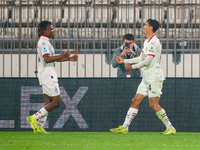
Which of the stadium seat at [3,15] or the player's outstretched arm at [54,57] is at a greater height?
the stadium seat at [3,15]

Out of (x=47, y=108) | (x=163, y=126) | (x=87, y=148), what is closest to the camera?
(x=87, y=148)

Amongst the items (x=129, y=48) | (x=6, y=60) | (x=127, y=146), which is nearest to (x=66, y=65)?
(x=6, y=60)

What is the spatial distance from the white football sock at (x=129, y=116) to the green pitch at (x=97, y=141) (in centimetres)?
12

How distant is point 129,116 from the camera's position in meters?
5.61

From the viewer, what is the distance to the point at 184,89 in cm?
598

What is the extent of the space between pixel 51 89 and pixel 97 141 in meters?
0.98

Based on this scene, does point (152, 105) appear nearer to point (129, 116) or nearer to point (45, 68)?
point (129, 116)

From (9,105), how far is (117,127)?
1.30 meters

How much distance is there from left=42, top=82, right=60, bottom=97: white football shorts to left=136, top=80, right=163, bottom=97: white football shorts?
90 centimetres

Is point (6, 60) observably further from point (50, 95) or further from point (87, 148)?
point (87, 148)

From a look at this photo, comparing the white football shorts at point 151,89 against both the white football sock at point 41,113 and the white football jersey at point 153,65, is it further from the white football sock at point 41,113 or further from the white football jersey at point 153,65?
the white football sock at point 41,113

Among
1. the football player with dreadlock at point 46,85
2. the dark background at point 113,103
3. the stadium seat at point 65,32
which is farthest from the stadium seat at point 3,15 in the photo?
the football player with dreadlock at point 46,85

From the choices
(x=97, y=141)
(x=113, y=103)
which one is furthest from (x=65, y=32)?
(x=97, y=141)

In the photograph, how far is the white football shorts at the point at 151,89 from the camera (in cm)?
546
